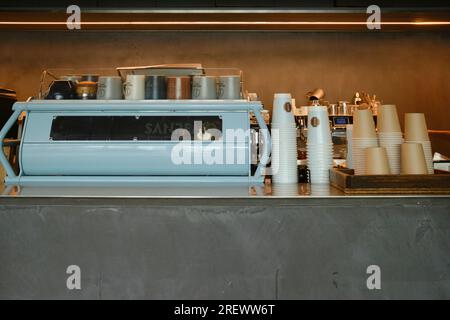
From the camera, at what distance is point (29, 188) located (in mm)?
1418

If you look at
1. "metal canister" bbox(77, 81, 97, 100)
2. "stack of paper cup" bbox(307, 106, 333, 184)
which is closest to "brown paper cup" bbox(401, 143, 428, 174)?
"stack of paper cup" bbox(307, 106, 333, 184)

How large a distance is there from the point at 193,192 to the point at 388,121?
0.75 metres

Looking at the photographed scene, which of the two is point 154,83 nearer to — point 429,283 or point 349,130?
point 349,130

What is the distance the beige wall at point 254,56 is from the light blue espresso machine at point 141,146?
4.09m

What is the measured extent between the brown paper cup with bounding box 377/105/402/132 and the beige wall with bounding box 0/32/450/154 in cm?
406

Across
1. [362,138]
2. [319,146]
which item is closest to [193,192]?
[319,146]

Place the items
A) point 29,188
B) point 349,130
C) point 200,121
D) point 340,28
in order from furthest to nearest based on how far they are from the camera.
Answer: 1. point 340,28
2. point 349,130
3. point 200,121
4. point 29,188

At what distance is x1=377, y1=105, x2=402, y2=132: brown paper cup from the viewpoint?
1.47 m

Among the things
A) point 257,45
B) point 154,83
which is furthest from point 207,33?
point 154,83

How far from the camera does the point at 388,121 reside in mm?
1483

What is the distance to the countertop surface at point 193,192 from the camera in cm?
121

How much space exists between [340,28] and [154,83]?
14.3 ft

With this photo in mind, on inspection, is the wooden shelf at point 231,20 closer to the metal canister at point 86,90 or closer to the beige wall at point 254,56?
the beige wall at point 254,56

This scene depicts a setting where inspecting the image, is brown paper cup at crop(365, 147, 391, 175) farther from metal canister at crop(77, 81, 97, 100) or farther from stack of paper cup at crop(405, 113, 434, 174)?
metal canister at crop(77, 81, 97, 100)
